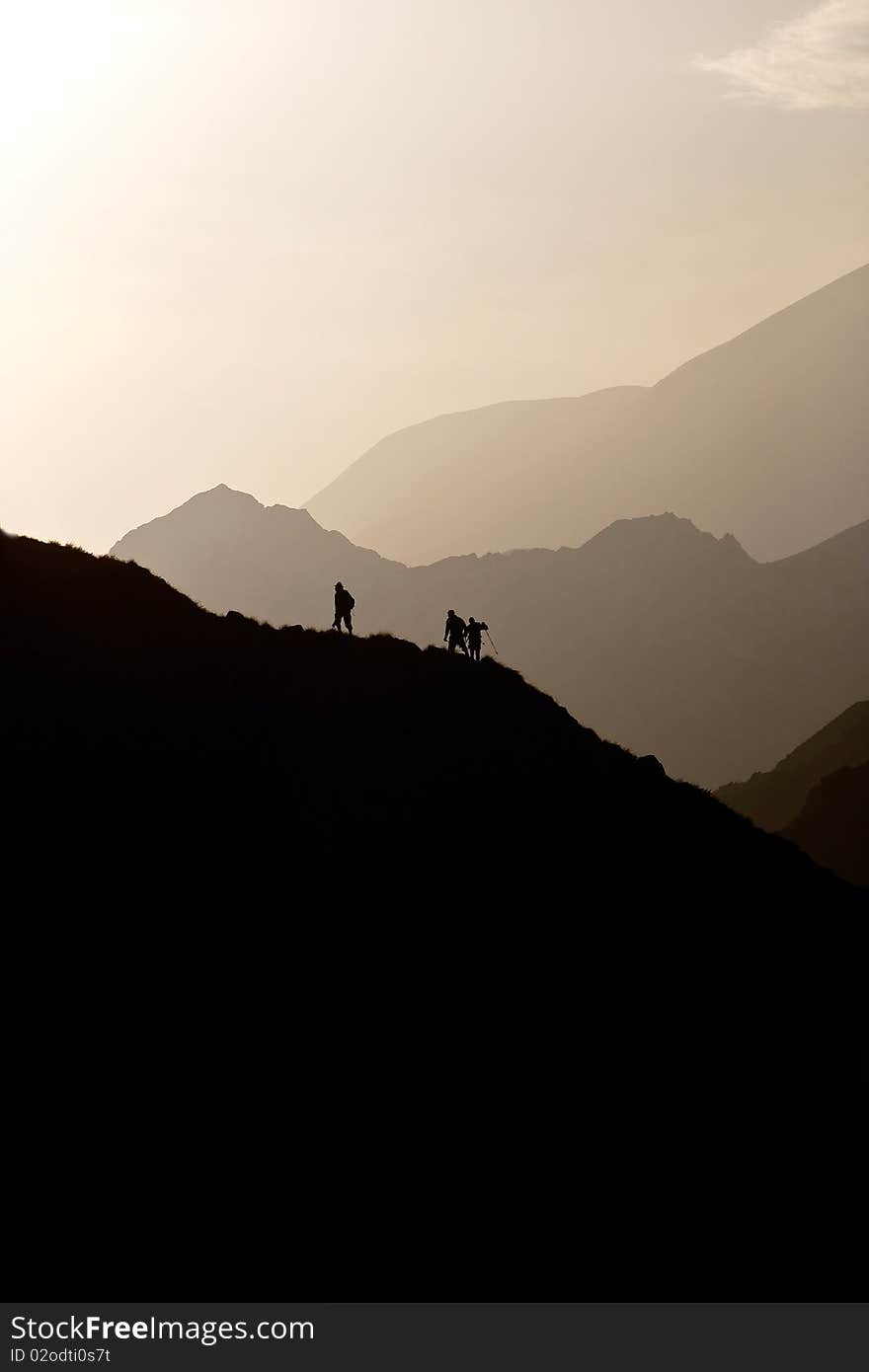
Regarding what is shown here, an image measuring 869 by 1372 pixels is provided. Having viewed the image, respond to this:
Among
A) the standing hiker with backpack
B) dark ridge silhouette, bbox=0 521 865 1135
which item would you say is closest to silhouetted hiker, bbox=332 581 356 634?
dark ridge silhouette, bbox=0 521 865 1135

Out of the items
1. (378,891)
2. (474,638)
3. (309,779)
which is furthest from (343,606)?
(378,891)

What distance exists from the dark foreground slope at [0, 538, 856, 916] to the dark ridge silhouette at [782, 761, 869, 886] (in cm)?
11436

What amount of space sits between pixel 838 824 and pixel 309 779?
13885cm

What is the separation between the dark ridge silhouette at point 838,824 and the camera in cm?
15712

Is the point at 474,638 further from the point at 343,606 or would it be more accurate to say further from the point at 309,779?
the point at 309,779

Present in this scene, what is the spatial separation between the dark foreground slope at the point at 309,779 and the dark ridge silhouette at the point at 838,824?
114 m

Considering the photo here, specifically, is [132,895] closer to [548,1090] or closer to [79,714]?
[79,714]

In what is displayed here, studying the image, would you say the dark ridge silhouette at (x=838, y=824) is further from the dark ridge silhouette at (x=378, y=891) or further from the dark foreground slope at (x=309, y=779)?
the dark ridge silhouette at (x=378, y=891)

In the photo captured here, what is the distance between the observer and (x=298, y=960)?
30.6m

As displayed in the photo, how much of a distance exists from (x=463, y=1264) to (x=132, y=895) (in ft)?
35.4

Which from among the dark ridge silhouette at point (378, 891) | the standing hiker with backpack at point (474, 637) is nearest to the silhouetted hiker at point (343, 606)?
the dark ridge silhouette at point (378, 891)

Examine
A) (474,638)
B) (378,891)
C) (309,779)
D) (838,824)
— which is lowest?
(378,891)

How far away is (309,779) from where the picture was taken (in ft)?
119

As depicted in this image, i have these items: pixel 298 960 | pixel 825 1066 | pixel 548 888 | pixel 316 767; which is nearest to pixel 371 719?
pixel 316 767
